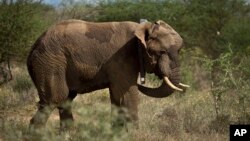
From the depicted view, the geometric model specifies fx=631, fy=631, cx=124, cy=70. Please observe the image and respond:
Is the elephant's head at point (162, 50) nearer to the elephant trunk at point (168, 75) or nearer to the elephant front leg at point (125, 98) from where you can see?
the elephant trunk at point (168, 75)

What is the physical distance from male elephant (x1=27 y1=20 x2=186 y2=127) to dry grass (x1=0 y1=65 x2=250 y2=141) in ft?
1.23

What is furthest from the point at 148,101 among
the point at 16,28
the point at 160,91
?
the point at 16,28

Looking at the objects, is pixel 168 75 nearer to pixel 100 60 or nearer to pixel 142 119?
pixel 100 60

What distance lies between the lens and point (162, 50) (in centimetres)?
1030

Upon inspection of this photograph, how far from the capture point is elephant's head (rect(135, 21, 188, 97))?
1026 cm

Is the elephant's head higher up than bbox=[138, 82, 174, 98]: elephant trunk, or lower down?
higher up

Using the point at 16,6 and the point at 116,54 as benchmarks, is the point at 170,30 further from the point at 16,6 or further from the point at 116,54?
the point at 16,6

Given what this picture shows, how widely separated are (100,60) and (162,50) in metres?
1.03

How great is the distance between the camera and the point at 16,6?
1516 cm

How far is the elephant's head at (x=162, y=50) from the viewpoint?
33.7 feet

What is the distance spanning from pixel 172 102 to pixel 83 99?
6.67 feet

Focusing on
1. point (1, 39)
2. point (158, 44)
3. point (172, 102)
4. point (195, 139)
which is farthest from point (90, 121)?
point (1, 39)

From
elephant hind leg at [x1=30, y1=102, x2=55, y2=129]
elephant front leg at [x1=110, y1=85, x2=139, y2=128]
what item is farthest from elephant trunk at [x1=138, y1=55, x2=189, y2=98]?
elephant hind leg at [x1=30, y1=102, x2=55, y2=129]

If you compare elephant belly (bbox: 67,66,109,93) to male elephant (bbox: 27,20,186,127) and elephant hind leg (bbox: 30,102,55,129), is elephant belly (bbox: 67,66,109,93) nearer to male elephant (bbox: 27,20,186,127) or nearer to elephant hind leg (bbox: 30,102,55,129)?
male elephant (bbox: 27,20,186,127)
